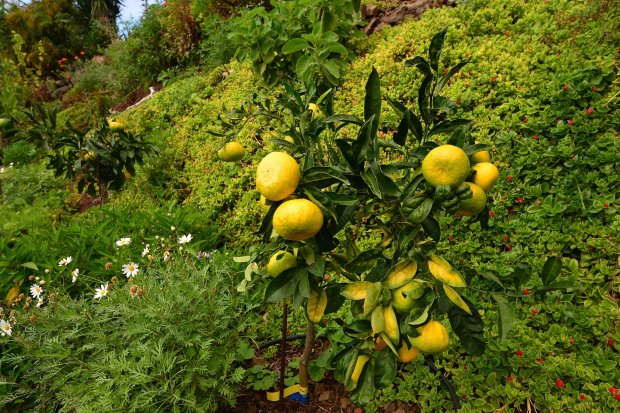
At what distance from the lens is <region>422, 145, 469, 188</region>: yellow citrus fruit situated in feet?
2.96

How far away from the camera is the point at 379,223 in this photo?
1215mm

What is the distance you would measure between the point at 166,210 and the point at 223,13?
4205 millimetres

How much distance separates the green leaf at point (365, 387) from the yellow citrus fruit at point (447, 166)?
0.56m

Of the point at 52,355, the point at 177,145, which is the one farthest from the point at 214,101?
the point at 52,355

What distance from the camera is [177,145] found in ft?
14.0

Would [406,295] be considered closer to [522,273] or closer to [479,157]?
[522,273]

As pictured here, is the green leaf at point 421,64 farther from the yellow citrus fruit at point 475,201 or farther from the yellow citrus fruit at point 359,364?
the yellow citrus fruit at point 359,364

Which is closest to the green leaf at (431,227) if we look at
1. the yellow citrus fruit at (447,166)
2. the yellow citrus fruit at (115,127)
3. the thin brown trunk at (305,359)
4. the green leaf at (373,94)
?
the yellow citrus fruit at (447,166)

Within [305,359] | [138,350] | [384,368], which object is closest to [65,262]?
[138,350]

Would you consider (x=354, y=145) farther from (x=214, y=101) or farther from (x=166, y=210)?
(x=214, y=101)

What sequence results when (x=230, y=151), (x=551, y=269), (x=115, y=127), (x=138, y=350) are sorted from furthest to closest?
(x=115, y=127) → (x=230, y=151) → (x=138, y=350) → (x=551, y=269)

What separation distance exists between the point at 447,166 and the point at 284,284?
0.55m

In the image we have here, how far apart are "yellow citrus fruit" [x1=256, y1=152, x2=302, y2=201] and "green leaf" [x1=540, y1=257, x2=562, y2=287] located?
2.33 feet

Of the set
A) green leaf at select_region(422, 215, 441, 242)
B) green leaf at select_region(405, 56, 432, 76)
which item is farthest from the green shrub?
green leaf at select_region(405, 56, 432, 76)
